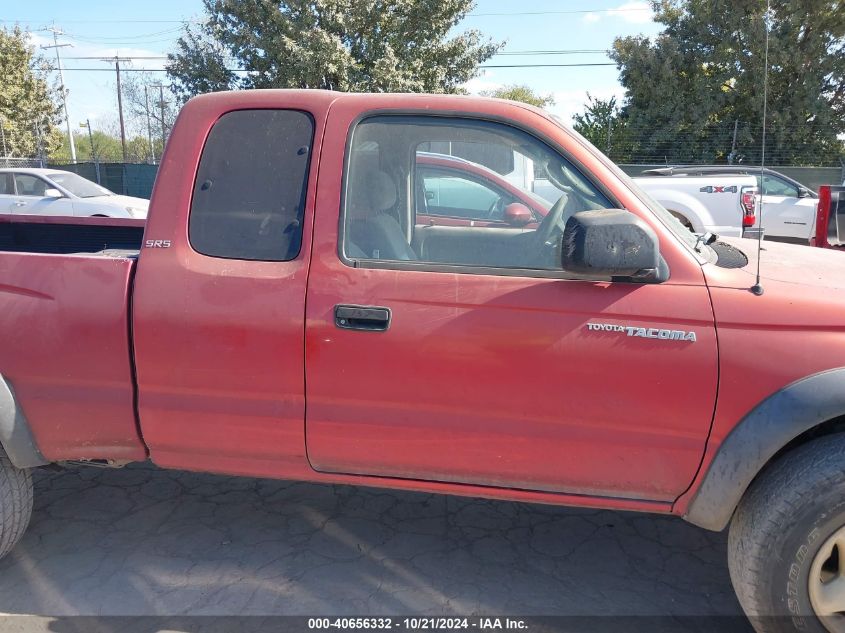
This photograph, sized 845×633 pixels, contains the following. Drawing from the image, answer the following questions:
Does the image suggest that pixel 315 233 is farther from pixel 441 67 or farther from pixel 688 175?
pixel 441 67

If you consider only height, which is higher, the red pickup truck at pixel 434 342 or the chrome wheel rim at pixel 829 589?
the red pickup truck at pixel 434 342

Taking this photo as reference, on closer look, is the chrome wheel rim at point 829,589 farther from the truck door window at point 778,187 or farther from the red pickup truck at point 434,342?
the truck door window at point 778,187

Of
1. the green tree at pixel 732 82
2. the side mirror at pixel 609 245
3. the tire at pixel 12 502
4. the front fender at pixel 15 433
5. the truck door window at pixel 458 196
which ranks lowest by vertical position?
the tire at pixel 12 502

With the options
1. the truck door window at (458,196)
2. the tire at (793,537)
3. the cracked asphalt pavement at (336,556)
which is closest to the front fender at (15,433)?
the cracked asphalt pavement at (336,556)

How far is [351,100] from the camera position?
2617 millimetres

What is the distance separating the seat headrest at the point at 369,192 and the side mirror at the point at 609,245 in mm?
734

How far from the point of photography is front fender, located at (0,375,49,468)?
2660mm

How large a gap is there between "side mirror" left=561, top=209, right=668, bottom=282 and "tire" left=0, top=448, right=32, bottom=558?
2465 mm

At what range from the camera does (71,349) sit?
2.63 metres

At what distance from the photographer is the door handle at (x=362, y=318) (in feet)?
7.97

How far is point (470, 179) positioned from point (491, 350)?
793 millimetres

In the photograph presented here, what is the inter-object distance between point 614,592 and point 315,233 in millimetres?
1985

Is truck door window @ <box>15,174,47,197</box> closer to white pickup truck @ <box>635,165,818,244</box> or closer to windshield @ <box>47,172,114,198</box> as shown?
windshield @ <box>47,172,114,198</box>

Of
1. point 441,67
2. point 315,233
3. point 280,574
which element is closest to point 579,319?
point 315,233
